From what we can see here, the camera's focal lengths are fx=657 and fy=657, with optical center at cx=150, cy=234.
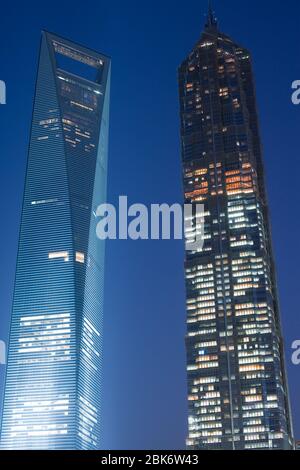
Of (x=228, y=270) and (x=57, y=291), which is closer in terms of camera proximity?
(x=228, y=270)

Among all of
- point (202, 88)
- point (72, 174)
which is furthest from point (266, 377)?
point (202, 88)

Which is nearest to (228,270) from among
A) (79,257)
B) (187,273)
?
(187,273)

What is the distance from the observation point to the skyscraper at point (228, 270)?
105 m

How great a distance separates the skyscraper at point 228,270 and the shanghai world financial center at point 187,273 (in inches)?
8.3

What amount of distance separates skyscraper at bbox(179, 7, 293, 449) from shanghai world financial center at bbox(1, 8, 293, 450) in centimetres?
21

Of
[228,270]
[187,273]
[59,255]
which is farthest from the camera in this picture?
[59,255]

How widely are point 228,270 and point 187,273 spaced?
8.39 meters

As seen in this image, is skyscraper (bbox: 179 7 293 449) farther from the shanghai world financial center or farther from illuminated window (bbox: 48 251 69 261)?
illuminated window (bbox: 48 251 69 261)

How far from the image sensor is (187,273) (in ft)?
405

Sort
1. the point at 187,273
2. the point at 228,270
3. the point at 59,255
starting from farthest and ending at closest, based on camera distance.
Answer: the point at 59,255, the point at 187,273, the point at 228,270

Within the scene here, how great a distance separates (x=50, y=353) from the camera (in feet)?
413

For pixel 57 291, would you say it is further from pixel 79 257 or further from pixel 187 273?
pixel 187 273

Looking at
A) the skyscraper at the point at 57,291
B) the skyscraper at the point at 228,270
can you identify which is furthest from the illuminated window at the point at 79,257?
the skyscraper at the point at 228,270
